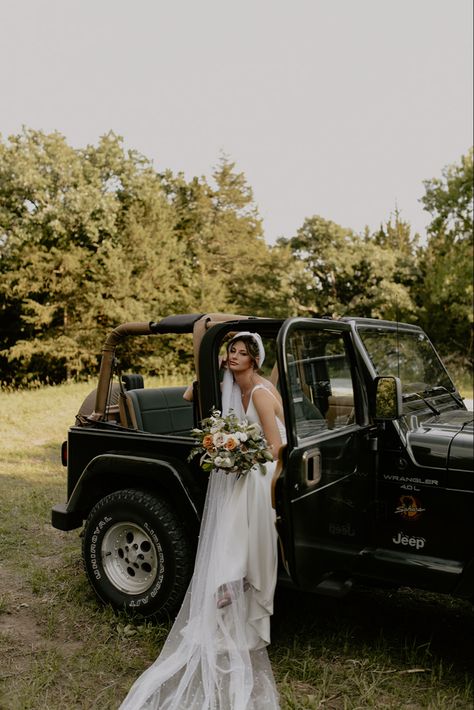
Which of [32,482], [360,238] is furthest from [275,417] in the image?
[360,238]

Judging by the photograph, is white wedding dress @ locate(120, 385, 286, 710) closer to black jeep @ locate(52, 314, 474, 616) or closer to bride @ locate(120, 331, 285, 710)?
bride @ locate(120, 331, 285, 710)

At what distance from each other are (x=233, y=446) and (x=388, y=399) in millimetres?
947

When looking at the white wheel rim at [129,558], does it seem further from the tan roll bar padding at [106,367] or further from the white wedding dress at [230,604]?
the tan roll bar padding at [106,367]

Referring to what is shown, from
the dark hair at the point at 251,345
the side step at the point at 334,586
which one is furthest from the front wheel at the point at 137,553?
the dark hair at the point at 251,345

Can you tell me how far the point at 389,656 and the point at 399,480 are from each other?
3.44ft

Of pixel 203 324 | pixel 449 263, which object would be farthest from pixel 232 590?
pixel 449 263

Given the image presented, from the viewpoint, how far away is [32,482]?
852cm

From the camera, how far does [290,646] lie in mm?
3828

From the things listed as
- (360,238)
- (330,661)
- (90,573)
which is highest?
(360,238)

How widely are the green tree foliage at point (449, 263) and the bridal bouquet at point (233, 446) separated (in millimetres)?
19475

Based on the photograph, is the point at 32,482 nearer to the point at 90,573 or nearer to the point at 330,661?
the point at 90,573

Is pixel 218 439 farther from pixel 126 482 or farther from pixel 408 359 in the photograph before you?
pixel 408 359

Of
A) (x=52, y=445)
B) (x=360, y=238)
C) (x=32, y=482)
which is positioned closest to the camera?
(x=32, y=482)

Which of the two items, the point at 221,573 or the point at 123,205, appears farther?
the point at 123,205
